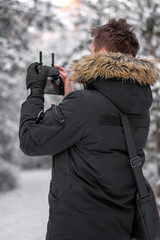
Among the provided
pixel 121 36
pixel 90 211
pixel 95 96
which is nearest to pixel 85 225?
pixel 90 211

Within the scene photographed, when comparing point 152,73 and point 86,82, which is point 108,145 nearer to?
point 86,82

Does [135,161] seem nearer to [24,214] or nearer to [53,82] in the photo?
[53,82]

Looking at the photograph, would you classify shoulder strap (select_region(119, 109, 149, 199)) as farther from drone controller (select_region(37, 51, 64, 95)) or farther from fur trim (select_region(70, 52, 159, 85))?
drone controller (select_region(37, 51, 64, 95))

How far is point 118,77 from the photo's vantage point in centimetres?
165

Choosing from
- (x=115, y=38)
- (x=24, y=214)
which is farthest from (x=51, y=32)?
(x=115, y=38)

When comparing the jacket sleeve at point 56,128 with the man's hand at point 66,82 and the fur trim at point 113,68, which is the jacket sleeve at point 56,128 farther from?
→ the man's hand at point 66,82

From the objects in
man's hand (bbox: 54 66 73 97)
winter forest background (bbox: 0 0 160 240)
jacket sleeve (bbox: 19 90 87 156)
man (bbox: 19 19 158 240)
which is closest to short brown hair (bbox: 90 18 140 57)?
man (bbox: 19 19 158 240)

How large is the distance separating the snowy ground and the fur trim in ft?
14.4

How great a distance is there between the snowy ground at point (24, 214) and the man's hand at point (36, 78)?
4.30 meters

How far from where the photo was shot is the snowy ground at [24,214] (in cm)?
566

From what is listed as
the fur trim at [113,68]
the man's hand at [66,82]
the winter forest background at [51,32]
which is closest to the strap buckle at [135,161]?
the fur trim at [113,68]

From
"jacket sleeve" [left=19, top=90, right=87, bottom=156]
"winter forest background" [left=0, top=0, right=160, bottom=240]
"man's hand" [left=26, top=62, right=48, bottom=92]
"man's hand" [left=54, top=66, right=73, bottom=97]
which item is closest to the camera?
"jacket sleeve" [left=19, top=90, right=87, bottom=156]

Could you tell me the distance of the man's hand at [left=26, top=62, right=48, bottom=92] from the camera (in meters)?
1.71

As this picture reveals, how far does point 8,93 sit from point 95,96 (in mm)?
8711
